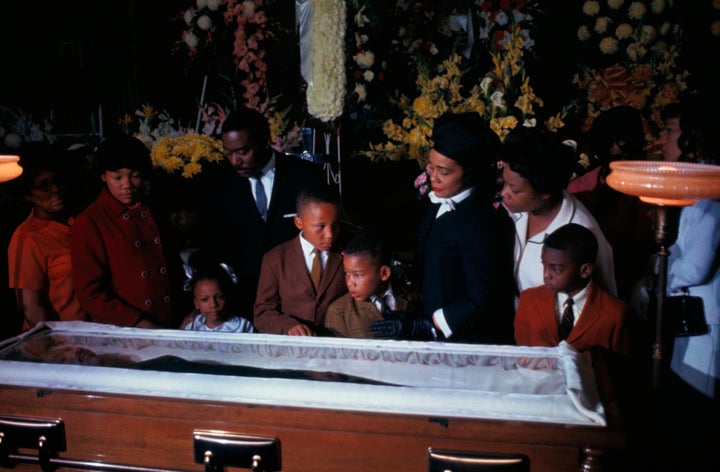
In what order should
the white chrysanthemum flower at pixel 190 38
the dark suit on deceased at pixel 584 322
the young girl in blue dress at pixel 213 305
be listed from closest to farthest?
the dark suit on deceased at pixel 584 322 → the young girl in blue dress at pixel 213 305 → the white chrysanthemum flower at pixel 190 38

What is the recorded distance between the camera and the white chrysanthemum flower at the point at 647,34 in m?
4.96

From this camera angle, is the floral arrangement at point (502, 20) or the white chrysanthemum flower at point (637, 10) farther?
the white chrysanthemum flower at point (637, 10)

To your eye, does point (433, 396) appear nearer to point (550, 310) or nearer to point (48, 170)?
A: point (550, 310)

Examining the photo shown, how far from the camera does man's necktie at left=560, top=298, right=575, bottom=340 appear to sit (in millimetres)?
2375

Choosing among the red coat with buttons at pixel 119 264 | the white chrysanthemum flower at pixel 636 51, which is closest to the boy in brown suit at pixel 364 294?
the red coat with buttons at pixel 119 264

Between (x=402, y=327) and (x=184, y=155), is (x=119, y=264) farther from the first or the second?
(x=402, y=327)

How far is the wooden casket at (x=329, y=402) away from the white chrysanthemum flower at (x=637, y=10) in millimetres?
4114

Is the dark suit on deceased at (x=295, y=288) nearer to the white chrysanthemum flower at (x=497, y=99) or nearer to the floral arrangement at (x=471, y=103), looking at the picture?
the floral arrangement at (x=471, y=103)

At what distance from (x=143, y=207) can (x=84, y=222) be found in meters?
0.27

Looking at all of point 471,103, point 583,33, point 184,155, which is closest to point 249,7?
point 184,155

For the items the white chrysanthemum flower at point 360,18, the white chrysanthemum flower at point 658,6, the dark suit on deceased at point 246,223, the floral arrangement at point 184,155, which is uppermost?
the white chrysanthemum flower at point 658,6

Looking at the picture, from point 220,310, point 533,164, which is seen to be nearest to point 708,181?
point 533,164

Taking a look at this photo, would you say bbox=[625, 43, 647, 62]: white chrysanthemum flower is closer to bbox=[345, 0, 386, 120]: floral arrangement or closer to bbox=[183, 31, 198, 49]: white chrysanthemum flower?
bbox=[345, 0, 386, 120]: floral arrangement

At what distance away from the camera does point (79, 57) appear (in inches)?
174
